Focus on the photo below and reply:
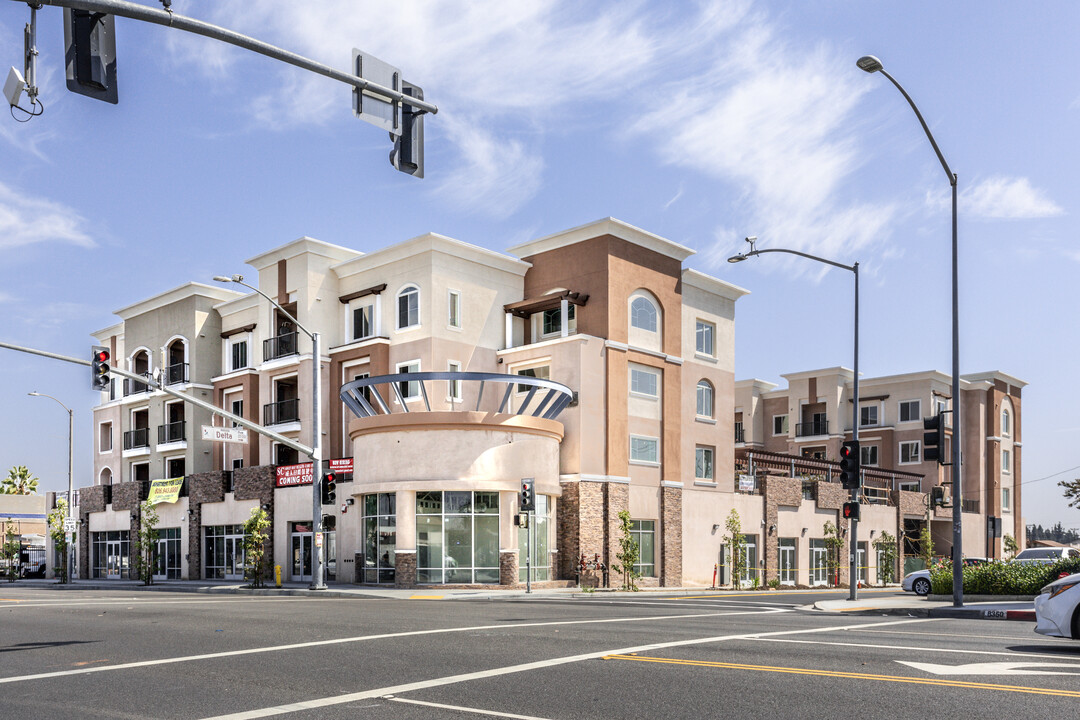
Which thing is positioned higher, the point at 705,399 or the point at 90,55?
the point at 90,55

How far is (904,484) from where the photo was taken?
2719 inches

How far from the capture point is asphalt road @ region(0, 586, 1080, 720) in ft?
27.9

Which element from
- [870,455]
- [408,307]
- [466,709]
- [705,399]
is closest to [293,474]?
[408,307]

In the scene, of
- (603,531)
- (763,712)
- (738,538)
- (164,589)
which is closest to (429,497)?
(603,531)

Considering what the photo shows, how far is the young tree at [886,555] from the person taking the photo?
2345 inches

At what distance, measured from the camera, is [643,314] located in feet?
142


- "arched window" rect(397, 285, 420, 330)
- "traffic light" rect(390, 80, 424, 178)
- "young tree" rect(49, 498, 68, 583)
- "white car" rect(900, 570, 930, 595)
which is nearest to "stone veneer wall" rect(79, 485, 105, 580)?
"young tree" rect(49, 498, 68, 583)

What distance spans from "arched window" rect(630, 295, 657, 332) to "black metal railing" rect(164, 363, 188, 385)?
24753 mm

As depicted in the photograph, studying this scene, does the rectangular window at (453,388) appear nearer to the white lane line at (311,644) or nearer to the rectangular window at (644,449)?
the rectangular window at (644,449)

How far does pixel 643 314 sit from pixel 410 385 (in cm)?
1067

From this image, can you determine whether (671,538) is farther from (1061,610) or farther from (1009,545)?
(1009,545)

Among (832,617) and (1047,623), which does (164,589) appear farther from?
(1047,623)

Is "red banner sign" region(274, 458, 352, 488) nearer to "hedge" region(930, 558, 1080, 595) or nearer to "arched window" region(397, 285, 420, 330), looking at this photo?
"arched window" region(397, 285, 420, 330)

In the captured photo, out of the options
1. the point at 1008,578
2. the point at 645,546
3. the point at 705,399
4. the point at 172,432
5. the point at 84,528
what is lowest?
the point at 84,528
